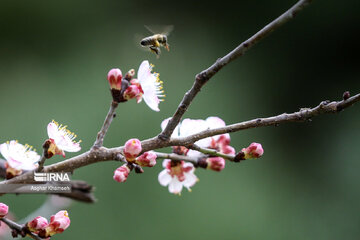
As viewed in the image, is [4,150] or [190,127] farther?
[190,127]

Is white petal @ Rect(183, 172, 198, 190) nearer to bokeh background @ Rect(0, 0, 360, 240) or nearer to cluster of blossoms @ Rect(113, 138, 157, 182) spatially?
cluster of blossoms @ Rect(113, 138, 157, 182)

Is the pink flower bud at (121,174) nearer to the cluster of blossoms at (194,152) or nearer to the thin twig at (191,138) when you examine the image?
the thin twig at (191,138)

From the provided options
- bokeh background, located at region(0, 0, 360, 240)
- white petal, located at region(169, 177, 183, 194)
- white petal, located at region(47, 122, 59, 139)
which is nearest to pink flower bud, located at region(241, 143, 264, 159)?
white petal, located at region(169, 177, 183, 194)

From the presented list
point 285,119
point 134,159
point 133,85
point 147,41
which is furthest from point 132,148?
point 147,41

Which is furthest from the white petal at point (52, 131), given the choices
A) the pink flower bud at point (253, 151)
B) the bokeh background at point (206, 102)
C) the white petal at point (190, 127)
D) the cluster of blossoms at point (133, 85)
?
the bokeh background at point (206, 102)

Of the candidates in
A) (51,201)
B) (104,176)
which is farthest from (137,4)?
(51,201)

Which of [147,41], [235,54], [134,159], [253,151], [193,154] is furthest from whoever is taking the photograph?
[147,41]

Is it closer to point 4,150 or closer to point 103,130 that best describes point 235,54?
point 103,130
